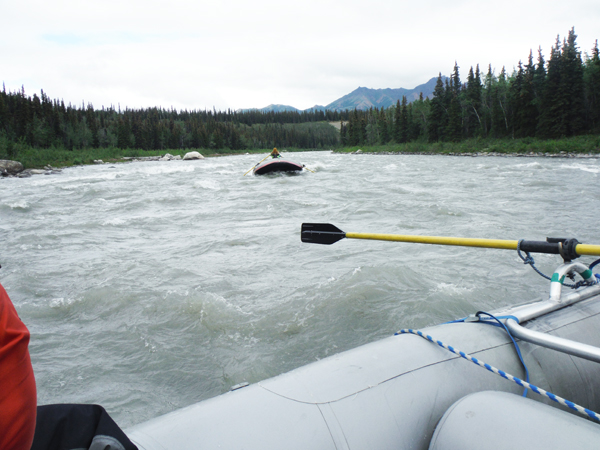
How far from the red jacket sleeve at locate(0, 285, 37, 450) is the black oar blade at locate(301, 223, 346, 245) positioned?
268 centimetres

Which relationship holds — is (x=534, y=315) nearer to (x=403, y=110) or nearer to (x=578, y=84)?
(x=578, y=84)

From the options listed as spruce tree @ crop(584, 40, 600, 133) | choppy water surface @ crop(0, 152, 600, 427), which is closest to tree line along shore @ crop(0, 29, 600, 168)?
spruce tree @ crop(584, 40, 600, 133)

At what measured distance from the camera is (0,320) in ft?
2.49

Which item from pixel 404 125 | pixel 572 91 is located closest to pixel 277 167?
pixel 572 91

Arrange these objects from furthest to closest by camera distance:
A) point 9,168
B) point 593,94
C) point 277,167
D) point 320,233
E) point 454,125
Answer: point 454,125, point 593,94, point 9,168, point 277,167, point 320,233

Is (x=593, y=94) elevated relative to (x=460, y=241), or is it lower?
elevated

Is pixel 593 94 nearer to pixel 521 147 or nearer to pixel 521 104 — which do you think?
pixel 521 104

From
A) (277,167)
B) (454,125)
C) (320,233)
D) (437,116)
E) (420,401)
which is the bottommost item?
(420,401)

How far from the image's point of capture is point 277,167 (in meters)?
18.2

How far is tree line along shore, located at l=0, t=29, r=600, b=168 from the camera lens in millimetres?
31953

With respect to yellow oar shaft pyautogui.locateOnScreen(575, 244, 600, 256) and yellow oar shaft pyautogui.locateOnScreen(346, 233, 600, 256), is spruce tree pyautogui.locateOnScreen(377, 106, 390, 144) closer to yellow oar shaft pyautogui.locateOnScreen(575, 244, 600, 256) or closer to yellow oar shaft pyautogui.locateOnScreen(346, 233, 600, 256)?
yellow oar shaft pyautogui.locateOnScreen(346, 233, 600, 256)

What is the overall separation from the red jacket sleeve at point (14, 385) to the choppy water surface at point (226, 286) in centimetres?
180

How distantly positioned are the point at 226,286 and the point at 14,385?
3.54 m

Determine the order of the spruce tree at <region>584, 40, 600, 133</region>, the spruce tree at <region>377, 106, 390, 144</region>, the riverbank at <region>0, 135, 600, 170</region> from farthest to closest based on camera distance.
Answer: the spruce tree at <region>377, 106, 390, 144</region>
the spruce tree at <region>584, 40, 600, 133</region>
the riverbank at <region>0, 135, 600, 170</region>
